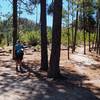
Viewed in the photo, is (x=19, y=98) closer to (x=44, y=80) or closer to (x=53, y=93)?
(x=53, y=93)

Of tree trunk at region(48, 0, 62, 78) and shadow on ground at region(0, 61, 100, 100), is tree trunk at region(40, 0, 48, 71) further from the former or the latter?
tree trunk at region(48, 0, 62, 78)

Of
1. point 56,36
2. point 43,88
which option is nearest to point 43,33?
point 56,36

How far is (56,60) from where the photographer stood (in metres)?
20.6

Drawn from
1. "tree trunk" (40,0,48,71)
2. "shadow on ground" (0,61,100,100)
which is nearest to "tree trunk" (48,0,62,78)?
"shadow on ground" (0,61,100,100)

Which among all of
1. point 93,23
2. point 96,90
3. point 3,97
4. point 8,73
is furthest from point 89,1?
point 3,97

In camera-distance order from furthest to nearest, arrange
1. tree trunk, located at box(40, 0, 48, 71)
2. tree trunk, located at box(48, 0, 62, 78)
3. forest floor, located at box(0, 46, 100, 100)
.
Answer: tree trunk, located at box(40, 0, 48, 71)
tree trunk, located at box(48, 0, 62, 78)
forest floor, located at box(0, 46, 100, 100)

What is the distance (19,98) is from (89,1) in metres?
31.2

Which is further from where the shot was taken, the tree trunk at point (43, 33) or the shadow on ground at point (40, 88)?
the tree trunk at point (43, 33)

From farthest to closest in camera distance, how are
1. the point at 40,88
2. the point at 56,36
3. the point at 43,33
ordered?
the point at 43,33
the point at 56,36
the point at 40,88

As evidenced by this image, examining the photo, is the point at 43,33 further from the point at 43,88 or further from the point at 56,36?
the point at 43,88

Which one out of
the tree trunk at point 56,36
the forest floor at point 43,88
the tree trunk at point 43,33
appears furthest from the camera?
the tree trunk at point 43,33

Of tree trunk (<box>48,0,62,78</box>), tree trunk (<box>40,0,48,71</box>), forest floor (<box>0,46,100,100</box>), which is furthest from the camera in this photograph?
tree trunk (<box>40,0,48,71</box>)

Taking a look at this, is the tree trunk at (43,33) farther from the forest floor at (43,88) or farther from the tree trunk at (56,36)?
the tree trunk at (56,36)

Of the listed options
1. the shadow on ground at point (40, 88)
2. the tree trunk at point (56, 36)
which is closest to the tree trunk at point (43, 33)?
the shadow on ground at point (40, 88)
